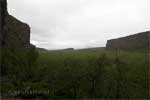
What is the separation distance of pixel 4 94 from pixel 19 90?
544mm

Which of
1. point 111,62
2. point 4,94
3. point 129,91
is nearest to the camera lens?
point 4,94

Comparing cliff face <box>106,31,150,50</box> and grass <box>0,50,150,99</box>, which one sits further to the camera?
cliff face <box>106,31,150,50</box>

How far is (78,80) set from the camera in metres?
8.47

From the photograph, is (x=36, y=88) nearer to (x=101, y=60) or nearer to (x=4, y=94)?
(x=4, y=94)

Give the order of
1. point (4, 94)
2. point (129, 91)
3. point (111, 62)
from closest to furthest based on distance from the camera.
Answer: point (4, 94) < point (129, 91) < point (111, 62)

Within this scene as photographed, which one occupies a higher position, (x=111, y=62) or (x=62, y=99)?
(x=111, y=62)

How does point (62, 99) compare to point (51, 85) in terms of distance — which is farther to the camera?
point (51, 85)

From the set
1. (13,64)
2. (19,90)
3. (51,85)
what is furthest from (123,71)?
(13,64)

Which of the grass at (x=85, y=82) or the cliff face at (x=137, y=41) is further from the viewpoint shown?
the cliff face at (x=137, y=41)

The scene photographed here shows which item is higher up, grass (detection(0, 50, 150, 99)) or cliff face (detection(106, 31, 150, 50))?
cliff face (detection(106, 31, 150, 50))

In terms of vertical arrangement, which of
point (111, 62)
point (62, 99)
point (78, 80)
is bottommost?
point (62, 99)

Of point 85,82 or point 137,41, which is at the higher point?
point 137,41

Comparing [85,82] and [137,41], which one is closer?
[85,82]

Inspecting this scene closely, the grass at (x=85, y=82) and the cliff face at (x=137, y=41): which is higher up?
the cliff face at (x=137, y=41)
